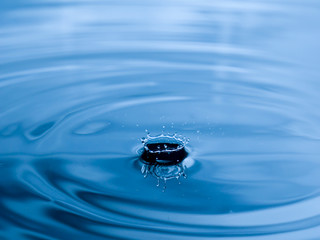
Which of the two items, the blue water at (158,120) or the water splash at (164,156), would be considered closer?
the blue water at (158,120)

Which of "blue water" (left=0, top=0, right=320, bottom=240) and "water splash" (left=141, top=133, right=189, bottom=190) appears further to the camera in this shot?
"water splash" (left=141, top=133, right=189, bottom=190)

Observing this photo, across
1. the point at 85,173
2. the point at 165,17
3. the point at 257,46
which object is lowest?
the point at 85,173

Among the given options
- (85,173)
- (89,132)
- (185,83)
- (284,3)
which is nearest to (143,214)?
(85,173)

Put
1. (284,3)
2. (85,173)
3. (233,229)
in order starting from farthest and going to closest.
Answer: (284,3)
(85,173)
(233,229)

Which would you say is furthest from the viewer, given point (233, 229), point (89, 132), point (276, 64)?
point (276, 64)

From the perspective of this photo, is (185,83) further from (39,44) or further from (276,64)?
(39,44)

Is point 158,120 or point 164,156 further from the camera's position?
point 158,120

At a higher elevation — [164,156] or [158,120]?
[158,120]

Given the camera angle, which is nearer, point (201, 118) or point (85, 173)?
point (85, 173)
